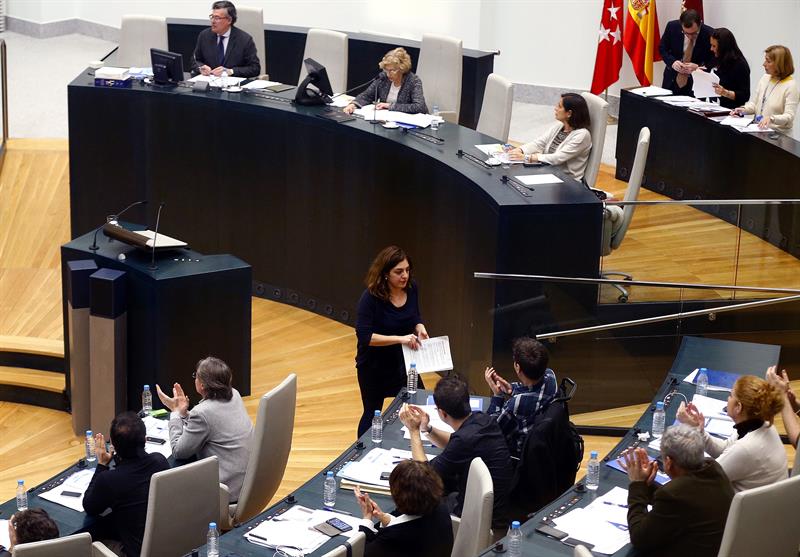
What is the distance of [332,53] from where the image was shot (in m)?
10.9

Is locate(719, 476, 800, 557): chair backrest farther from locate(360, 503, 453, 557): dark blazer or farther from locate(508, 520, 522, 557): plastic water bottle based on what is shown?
locate(360, 503, 453, 557): dark blazer

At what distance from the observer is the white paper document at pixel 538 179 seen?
7.70 metres

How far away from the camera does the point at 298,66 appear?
38.8 ft

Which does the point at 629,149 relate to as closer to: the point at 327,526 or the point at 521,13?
the point at 521,13

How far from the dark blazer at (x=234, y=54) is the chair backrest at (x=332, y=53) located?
68 cm

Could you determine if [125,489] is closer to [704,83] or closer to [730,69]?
[704,83]

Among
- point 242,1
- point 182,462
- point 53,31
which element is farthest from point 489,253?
point 53,31

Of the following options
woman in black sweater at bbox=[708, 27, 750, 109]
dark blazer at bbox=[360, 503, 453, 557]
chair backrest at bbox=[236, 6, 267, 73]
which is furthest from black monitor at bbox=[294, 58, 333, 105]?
dark blazer at bbox=[360, 503, 453, 557]

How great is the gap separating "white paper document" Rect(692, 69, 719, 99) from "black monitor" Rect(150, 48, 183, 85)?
431 cm

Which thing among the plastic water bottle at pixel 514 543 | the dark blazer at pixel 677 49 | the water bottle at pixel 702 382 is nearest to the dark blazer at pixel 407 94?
the dark blazer at pixel 677 49

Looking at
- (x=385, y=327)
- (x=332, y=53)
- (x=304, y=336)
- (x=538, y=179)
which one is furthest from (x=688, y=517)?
(x=332, y=53)

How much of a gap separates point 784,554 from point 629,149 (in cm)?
706

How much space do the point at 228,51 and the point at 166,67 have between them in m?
0.82

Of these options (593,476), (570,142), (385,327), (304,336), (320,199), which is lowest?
(304,336)
